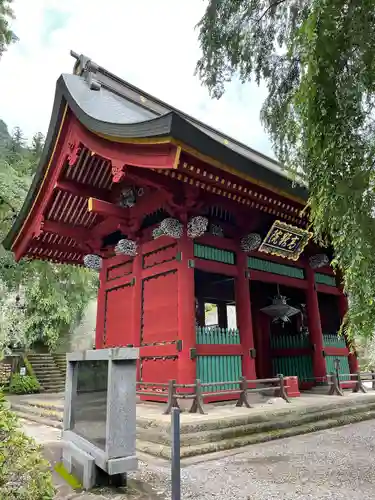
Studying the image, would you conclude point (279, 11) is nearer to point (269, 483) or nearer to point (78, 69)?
point (269, 483)

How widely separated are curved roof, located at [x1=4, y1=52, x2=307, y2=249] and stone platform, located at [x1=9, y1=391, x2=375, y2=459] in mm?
3348

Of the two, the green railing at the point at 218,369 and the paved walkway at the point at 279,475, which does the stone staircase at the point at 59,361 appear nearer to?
the green railing at the point at 218,369

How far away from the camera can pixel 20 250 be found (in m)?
9.59

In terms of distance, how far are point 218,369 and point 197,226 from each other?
2724 mm

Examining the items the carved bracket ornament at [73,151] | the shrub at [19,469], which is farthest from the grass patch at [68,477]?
the carved bracket ornament at [73,151]

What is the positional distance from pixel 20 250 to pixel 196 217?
5427mm

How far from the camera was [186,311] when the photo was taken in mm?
6551

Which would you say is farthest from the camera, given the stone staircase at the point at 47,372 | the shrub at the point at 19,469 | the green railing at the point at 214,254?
the stone staircase at the point at 47,372

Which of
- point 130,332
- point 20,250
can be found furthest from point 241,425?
point 20,250

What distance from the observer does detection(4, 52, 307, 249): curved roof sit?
498cm

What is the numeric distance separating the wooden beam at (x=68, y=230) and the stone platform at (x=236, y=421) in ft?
12.9

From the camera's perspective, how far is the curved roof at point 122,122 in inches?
196

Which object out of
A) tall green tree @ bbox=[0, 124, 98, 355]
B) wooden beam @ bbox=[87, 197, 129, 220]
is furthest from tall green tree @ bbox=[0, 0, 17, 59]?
wooden beam @ bbox=[87, 197, 129, 220]

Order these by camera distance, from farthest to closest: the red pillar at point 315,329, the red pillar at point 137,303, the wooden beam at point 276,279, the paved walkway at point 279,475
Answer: the red pillar at point 315,329, the wooden beam at point 276,279, the red pillar at point 137,303, the paved walkway at point 279,475
